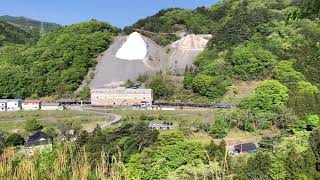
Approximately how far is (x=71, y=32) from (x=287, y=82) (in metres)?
33.3

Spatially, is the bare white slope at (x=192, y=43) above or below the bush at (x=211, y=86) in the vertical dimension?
above

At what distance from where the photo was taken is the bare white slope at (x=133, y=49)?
2344 inches

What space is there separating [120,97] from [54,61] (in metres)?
14.2

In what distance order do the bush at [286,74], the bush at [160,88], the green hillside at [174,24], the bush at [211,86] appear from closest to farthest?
the bush at [286,74]
the bush at [211,86]
the bush at [160,88]
the green hillside at [174,24]

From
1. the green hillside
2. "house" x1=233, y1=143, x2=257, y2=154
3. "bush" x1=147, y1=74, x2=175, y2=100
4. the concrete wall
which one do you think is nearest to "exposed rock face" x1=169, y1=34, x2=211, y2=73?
the green hillside

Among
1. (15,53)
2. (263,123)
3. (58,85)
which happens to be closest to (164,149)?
(263,123)

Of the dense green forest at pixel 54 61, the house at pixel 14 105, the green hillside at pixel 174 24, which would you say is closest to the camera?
the house at pixel 14 105

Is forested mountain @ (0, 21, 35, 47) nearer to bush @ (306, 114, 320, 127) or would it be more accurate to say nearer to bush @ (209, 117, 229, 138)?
bush @ (209, 117, 229, 138)

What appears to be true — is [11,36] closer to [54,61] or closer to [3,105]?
[54,61]

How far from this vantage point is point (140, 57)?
195 ft

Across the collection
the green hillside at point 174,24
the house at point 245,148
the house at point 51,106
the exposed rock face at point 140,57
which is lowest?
the house at point 245,148

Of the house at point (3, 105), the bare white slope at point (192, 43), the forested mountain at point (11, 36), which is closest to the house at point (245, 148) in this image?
the house at point (3, 105)

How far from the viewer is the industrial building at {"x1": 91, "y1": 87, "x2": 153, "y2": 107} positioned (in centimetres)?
4781

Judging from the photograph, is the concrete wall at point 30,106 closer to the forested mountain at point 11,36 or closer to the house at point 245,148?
the house at point 245,148
